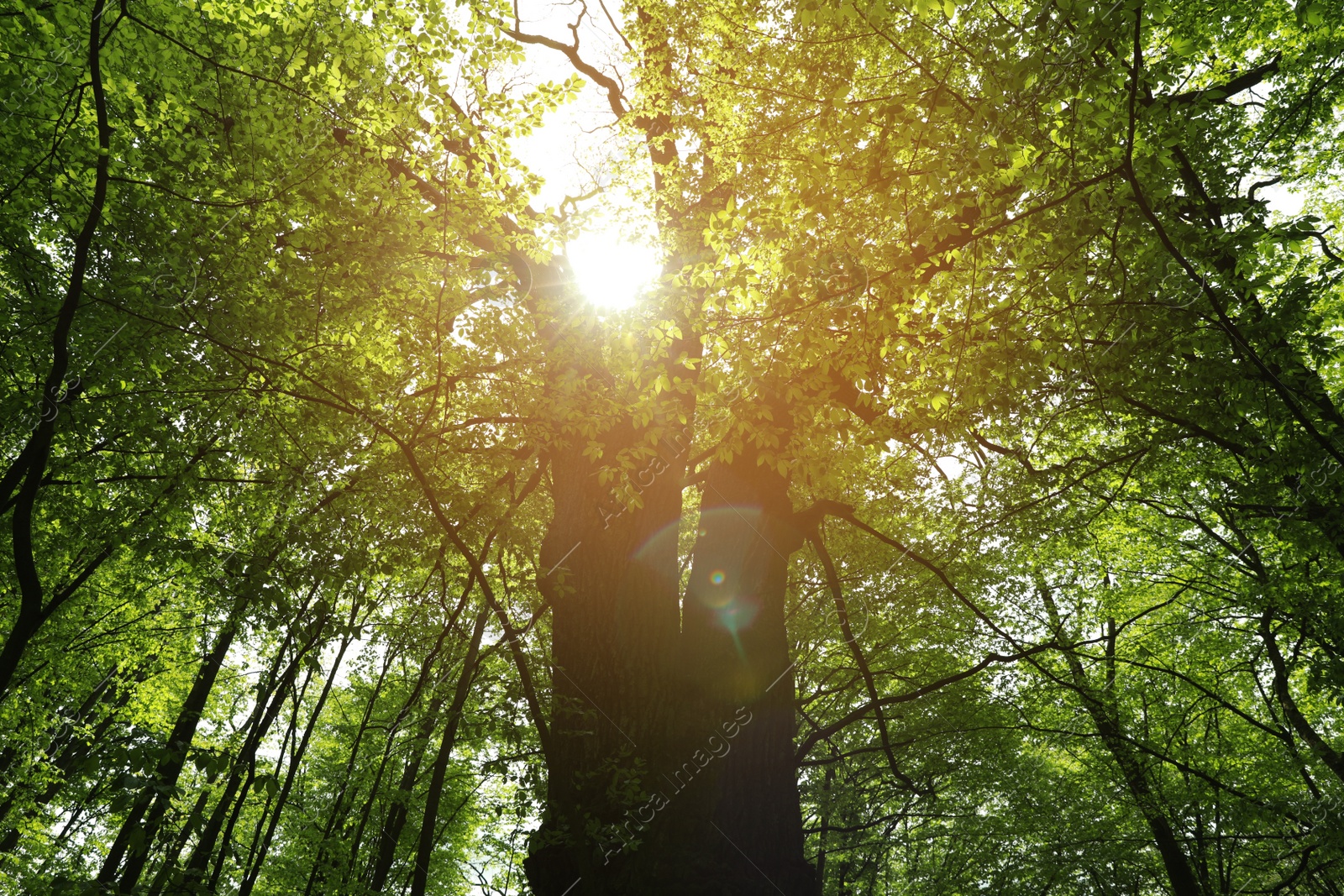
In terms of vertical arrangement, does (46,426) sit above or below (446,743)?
below

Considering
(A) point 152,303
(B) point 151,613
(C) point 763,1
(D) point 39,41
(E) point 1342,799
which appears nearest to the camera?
(D) point 39,41

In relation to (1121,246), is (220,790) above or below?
below

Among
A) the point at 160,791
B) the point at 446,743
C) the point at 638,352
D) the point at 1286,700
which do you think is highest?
the point at 1286,700

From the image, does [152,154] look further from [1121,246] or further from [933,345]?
[1121,246]

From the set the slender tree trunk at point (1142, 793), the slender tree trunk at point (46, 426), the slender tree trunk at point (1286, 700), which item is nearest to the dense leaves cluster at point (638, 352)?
the slender tree trunk at point (46, 426)

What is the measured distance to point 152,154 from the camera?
6.24m

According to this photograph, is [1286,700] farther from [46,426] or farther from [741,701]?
[46,426]

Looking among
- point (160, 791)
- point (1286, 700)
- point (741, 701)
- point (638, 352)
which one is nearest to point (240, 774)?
point (160, 791)

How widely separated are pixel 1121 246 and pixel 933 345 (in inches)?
57.8

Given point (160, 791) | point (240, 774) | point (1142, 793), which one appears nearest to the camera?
point (160, 791)

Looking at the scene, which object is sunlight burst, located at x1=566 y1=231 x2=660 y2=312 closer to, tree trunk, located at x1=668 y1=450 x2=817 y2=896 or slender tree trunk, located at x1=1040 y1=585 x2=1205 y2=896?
tree trunk, located at x1=668 y1=450 x2=817 y2=896

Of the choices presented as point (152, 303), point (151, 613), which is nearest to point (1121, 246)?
point (152, 303)

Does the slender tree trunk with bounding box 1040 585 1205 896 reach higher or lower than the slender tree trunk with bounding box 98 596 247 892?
higher

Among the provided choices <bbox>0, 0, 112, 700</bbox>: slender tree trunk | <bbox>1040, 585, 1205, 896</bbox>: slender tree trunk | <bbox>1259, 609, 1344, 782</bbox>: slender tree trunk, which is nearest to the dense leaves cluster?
<bbox>0, 0, 112, 700</bbox>: slender tree trunk
